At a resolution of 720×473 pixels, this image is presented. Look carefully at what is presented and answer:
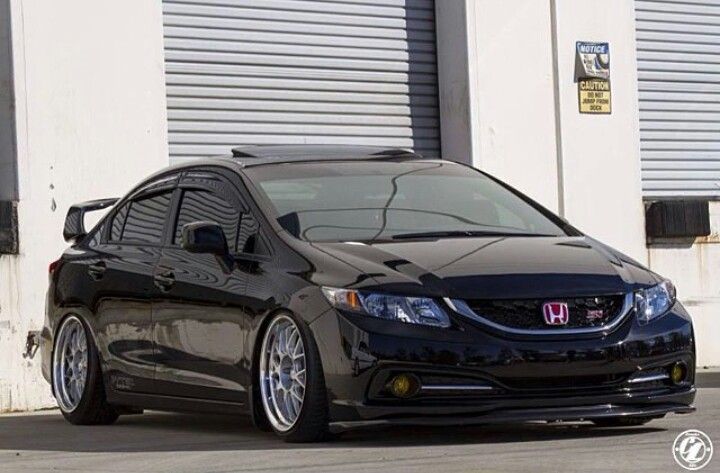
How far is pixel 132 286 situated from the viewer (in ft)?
35.2

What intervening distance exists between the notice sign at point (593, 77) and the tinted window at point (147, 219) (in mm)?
6990

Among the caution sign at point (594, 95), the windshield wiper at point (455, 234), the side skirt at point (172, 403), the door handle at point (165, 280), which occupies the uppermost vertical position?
the caution sign at point (594, 95)

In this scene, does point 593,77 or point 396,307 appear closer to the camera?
point 396,307

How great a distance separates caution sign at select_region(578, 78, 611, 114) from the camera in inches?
691

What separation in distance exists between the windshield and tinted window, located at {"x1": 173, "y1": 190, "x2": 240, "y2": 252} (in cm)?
21

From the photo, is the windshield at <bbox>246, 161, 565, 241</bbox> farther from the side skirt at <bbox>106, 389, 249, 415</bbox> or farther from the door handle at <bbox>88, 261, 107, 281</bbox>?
the door handle at <bbox>88, 261, 107, 281</bbox>

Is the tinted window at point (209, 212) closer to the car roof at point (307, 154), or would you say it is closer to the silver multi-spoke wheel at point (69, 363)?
the car roof at point (307, 154)

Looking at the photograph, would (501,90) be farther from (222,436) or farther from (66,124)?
(222,436)

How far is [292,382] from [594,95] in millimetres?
8984

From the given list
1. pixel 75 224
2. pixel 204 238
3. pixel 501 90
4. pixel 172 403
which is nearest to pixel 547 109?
pixel 501 90

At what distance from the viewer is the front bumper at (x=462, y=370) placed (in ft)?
28.7

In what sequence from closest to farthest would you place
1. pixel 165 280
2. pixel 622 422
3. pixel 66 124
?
1. pixel 622 422
2. pixel 165 280
3. pixel 66 124

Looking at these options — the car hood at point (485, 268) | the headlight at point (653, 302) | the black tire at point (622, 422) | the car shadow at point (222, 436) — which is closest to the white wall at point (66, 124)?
the car shadow at point (222, 436)

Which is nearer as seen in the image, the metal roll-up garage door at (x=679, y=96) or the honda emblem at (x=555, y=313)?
the honda emblem at (x=555, y=313)
